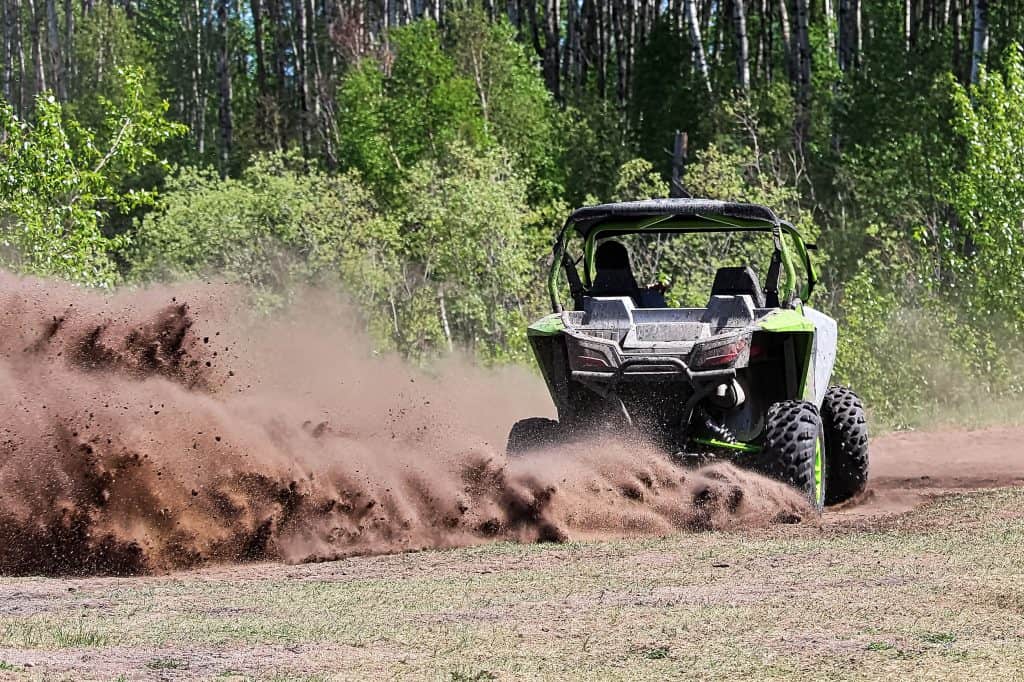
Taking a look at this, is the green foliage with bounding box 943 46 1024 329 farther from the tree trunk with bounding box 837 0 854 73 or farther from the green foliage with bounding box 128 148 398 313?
the tree trunk with bounding box 837 0 854 73

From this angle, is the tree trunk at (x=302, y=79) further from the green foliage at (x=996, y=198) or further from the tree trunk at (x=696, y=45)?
the green foliage at (x=996, y=198)

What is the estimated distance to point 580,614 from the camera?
7375 mm

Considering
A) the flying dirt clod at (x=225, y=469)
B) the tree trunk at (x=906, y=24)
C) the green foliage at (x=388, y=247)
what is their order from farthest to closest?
the tree trunk at (x=906, y=24) < the green foliage at (x=388, y=247) < the flying dirt clod at (x=225, y=469)

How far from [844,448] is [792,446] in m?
1.98

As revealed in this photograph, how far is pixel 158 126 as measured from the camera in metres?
27.9

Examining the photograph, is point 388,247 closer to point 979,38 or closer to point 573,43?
point 979,38

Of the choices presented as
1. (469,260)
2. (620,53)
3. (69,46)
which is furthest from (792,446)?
(69,46)

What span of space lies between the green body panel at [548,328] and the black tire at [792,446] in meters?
1.65

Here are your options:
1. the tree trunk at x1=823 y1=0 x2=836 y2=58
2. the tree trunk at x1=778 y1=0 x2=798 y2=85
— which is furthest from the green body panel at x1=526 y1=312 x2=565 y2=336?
the tree trunk at x1=823 y1=0 x2=836 y2=58

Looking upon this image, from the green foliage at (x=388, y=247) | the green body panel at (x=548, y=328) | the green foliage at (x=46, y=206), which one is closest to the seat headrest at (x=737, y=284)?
the green body panel at (x=548, y=328)

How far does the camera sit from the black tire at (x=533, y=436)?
1155 cm

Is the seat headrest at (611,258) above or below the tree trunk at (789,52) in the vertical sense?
below

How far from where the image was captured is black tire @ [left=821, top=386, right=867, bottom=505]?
12.6 metres

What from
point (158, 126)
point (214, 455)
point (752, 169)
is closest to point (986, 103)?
point (752, 169)
